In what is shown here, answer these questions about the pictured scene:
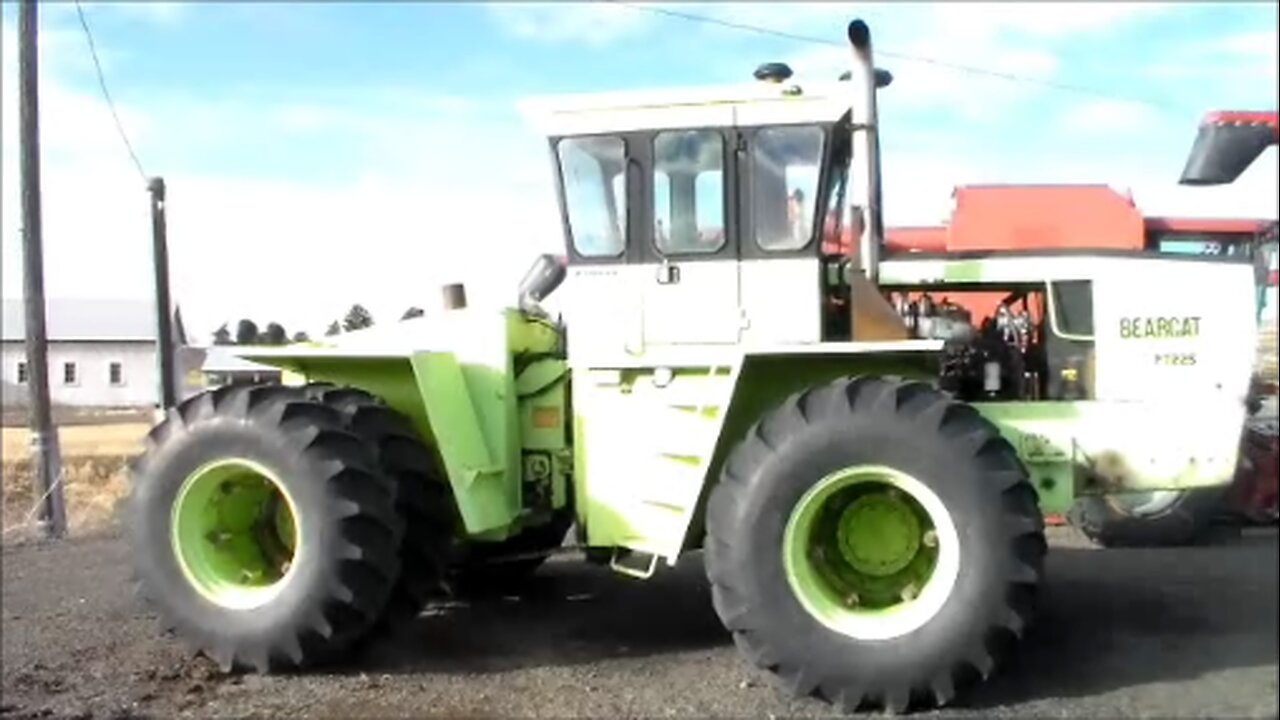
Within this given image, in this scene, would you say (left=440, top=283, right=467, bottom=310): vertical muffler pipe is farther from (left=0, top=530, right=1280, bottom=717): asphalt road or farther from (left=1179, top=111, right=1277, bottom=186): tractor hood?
(left=1179, top=111, right=1277, bottom=186): tractor hood

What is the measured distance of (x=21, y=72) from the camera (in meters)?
Result: 14.2

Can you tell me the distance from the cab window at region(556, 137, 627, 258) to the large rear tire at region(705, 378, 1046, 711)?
137 centimetres

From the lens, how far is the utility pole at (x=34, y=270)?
45.0ft

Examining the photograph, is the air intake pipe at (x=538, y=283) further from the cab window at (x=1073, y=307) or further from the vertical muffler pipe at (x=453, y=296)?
the cab window at (x=1073, y=307)

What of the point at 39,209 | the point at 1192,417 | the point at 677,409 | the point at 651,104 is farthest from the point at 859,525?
the point at 39,209

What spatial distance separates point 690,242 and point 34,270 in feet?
32.8

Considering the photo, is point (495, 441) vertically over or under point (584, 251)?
under

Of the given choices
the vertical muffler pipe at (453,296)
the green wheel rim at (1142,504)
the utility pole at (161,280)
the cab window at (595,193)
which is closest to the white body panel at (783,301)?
the cab window at (595,193)

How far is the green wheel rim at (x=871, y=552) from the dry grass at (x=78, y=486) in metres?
3.44

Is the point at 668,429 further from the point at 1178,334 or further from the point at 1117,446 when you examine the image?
the point at 1178,334

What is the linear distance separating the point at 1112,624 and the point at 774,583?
225 centimetres

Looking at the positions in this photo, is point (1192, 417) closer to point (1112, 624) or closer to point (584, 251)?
point (1112, 624)

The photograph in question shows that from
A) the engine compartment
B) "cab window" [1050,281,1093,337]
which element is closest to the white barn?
the engine compartment

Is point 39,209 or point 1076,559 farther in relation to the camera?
point 39,209
